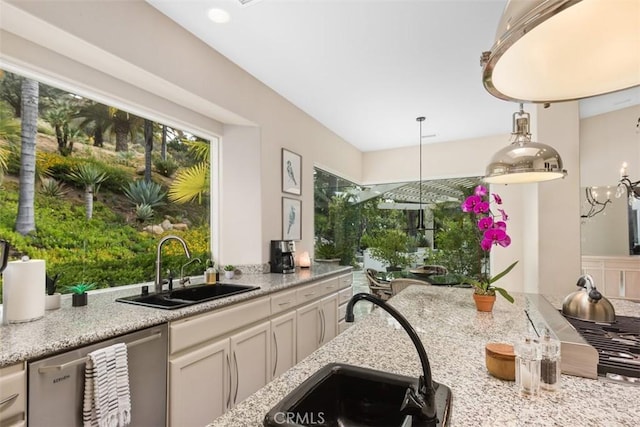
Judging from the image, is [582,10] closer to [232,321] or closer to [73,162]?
[232,321]

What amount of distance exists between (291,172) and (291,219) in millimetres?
544

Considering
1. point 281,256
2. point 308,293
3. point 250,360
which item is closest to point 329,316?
point 308,293

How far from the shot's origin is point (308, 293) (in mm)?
2953

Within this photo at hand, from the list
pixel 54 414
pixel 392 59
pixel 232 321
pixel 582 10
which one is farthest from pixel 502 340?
pixel 392 59

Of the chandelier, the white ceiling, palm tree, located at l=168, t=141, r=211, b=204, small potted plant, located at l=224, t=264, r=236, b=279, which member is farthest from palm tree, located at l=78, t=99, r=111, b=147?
the chandelier

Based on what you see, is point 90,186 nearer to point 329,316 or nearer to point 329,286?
point 329,286

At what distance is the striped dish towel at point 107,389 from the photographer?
1.30m

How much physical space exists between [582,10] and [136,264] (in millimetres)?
2695

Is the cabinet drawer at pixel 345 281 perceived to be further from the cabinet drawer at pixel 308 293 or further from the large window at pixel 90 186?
the large window at pixel 90 186

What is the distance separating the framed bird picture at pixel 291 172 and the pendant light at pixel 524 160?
2156mm

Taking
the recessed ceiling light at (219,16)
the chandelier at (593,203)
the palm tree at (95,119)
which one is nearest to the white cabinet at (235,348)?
the palm tree at (95,119)

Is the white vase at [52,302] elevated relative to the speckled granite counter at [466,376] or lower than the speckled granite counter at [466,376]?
elevated

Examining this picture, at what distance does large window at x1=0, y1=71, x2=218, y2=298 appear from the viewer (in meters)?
1.76

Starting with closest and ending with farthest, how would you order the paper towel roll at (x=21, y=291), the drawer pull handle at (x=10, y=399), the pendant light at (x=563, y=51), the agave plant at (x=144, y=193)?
the pendant light at (x=563, y=51)
the drawer pull handle at (x=10, y=399)
the paper towel roll at (x=21, y=291)
the agave plant at (x=144, y=193)
